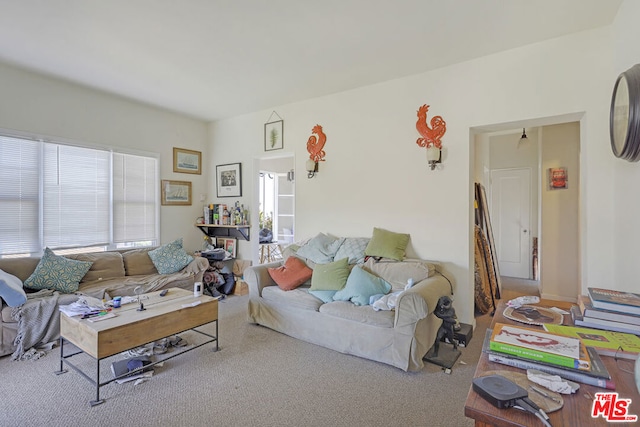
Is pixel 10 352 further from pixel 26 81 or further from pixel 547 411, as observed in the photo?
pixel 547 411

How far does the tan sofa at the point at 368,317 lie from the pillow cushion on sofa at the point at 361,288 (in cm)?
8

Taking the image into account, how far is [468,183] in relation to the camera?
3.17 metres

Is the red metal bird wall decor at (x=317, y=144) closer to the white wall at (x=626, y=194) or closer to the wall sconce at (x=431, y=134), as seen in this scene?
the wall sconce at (x=431, y=134)

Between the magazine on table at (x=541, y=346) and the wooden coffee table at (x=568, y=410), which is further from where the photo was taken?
the magazine on table at (x=541, y=346)

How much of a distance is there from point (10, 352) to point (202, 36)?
3.21 m

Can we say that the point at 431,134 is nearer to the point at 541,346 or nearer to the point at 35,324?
the point at 541,346

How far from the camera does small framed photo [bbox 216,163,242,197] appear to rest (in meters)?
5.03

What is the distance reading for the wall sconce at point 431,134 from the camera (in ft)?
10.6

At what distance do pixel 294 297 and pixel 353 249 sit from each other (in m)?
0.87

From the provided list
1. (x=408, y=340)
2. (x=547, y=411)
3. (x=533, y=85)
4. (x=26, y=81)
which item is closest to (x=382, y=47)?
(x=533, y=85)

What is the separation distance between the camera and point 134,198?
14.7ft

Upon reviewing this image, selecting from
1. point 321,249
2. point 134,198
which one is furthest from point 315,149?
point 134,198

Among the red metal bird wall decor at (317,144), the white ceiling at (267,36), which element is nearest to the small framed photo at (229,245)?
the red metal bird wall decor at (317,144)

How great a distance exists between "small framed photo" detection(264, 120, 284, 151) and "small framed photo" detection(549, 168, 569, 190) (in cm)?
372
